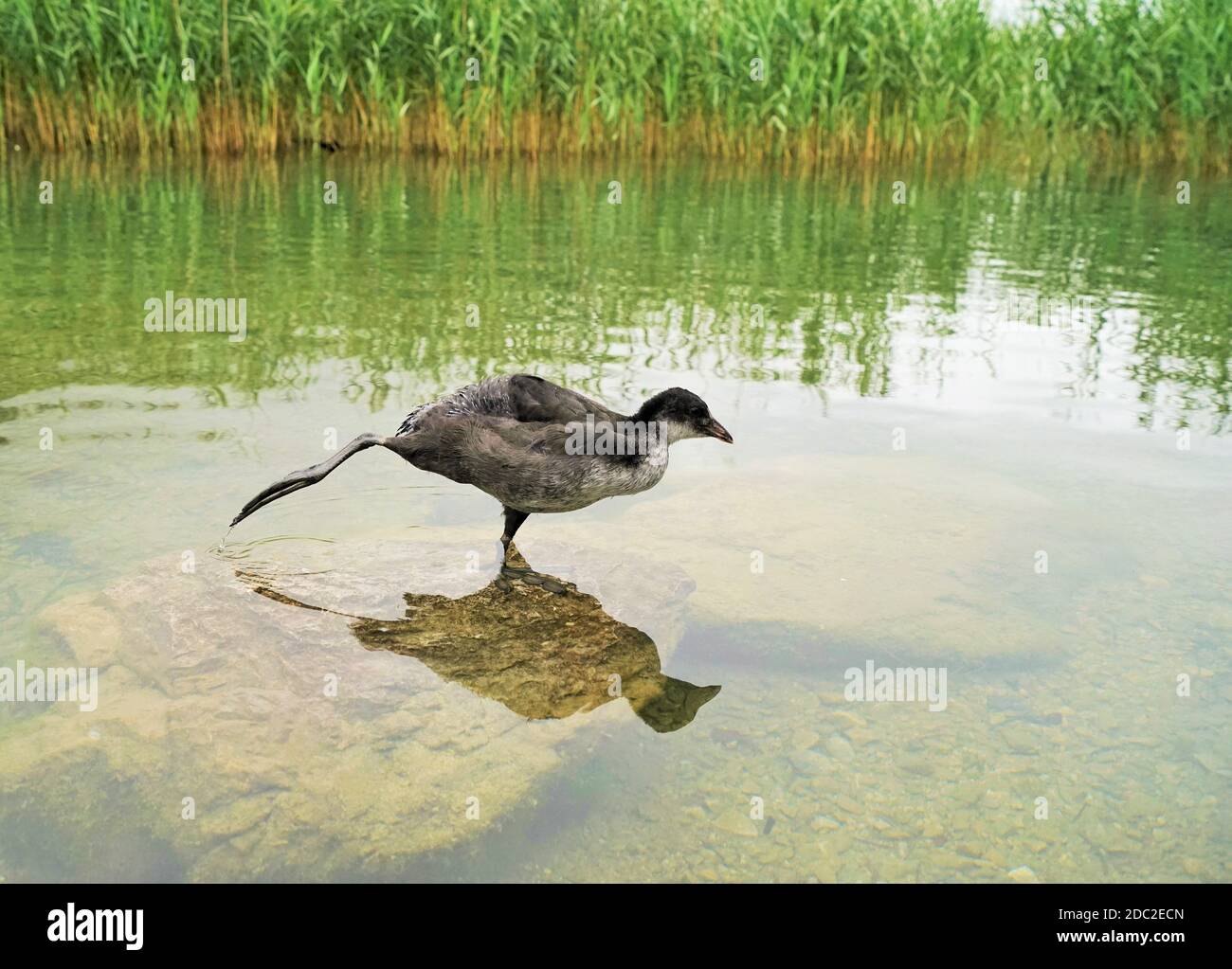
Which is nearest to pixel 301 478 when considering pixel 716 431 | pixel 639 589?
pixel 639 589

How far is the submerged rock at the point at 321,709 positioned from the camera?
9.67 ft

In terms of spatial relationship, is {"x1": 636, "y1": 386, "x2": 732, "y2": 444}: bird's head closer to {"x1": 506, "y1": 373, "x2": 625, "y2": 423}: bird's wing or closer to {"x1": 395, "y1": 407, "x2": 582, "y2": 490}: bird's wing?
{"x1": 506, "y1": 373, "x2": 625, "y2": 423}: bird's wing

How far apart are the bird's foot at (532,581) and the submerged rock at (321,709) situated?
5cm

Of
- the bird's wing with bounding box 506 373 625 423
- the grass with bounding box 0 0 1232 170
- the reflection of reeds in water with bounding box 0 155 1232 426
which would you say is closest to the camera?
the bird's wing with bounding box 506 373 625 423

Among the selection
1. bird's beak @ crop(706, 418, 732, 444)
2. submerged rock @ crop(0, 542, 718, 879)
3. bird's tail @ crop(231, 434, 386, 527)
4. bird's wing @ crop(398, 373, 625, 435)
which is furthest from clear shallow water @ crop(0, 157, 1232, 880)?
bird's wing @ crop(398, 373, 625, 435)

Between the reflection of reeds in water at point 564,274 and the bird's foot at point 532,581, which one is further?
the reflection of reeds in water at point 564,274

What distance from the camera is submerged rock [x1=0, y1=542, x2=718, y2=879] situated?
295 cm

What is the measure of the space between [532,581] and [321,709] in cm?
117

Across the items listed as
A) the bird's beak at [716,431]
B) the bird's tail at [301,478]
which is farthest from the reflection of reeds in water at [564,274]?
the bird's beak at [716,431]

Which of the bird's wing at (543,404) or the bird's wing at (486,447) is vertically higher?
the bird's wing at (543,404)

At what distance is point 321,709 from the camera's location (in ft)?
11.6

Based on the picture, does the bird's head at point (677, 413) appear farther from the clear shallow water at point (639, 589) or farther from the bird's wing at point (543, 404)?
the clear shallow water at point (639, 589)
